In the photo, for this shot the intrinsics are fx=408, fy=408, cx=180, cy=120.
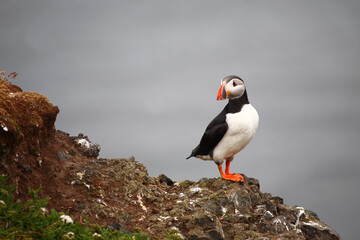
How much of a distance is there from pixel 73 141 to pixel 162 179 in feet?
8.43

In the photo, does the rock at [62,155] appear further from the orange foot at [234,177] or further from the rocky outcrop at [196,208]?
the orange foot at [234,177]

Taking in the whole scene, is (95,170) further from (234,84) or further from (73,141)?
(234,84)

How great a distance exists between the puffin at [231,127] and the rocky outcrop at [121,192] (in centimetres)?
73

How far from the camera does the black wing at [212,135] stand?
9.94m

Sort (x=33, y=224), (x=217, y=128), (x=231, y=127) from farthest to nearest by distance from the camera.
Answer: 1. (x=217, y=128)
2. (x=231, y=127)
3. (x=33, y=224)

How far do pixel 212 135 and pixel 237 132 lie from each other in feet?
2.04

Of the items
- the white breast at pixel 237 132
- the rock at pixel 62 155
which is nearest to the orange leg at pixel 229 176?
A: the white breast at pixel 237 132

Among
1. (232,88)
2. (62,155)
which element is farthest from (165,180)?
(232,88)

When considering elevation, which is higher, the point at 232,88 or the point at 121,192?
the point at 232,88

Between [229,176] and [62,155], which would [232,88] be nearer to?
[229,176]

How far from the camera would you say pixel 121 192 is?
930 cm

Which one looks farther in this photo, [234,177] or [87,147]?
[87,147]

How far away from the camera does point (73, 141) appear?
34.7ft

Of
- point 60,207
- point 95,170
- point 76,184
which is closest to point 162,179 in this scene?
point 95,170
